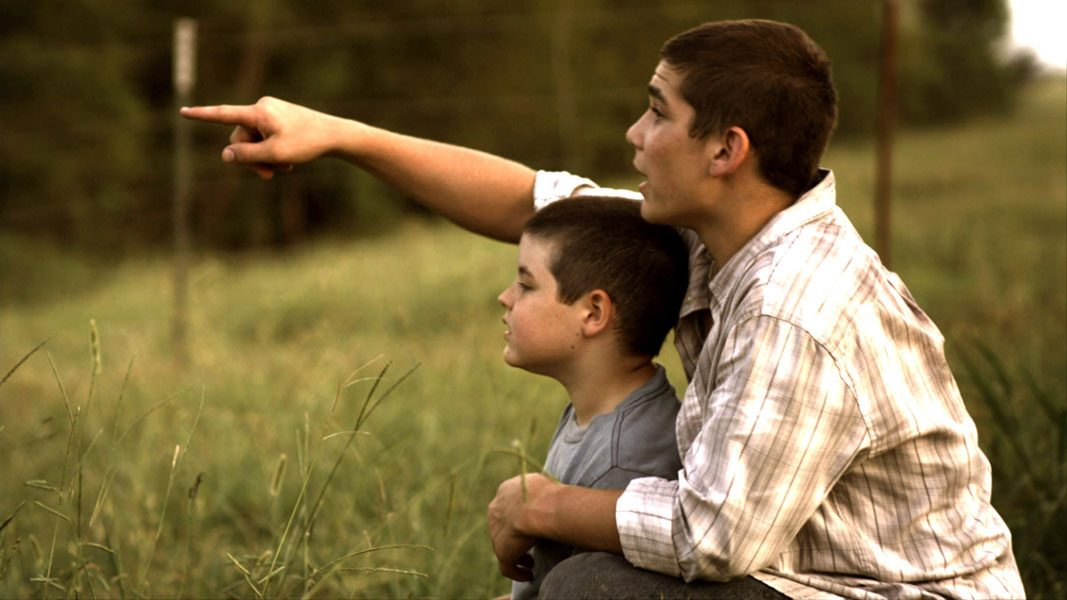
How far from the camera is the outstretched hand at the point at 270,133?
2225 millimetres

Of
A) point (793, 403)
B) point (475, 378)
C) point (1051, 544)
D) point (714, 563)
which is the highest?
point (793, 403)

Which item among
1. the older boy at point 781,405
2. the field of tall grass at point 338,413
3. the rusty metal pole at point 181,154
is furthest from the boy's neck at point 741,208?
the rusty metal pole at point 181,154

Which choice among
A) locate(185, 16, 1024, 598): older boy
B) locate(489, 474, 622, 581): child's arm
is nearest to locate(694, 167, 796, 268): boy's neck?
locate(185, 16, 1024, 598): older boy

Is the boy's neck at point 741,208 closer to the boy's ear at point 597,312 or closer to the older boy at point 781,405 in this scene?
the older boy at point 781,405

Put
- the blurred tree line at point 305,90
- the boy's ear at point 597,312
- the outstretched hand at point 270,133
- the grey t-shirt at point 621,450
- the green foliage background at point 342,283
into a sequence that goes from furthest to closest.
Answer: the blurred tree line at point 305,90 < the green foliage background at point 342,283 < the outstretched hand at point 270,133 < the boy's ear at point 597,312 < the grey t-shirt at point 621,450

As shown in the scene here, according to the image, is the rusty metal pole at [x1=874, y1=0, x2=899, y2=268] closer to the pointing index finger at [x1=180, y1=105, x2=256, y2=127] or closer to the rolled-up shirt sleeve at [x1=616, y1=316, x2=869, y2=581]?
the pointing index finger at [x1=180, y1=105, x2=256, y2=127]

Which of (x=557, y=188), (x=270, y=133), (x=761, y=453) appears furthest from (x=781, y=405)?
(x=270, y=133)

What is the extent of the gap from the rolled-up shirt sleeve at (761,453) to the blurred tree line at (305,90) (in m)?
9.97

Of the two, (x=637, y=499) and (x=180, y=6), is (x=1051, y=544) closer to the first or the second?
(x=637, y=499)

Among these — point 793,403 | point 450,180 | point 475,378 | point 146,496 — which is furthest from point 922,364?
point 475,378

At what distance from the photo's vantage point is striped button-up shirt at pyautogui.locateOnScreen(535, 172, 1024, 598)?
1671 millimetres

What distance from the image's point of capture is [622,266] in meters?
2.14

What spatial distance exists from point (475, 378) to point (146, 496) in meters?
1.60

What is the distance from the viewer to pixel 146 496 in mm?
3576
